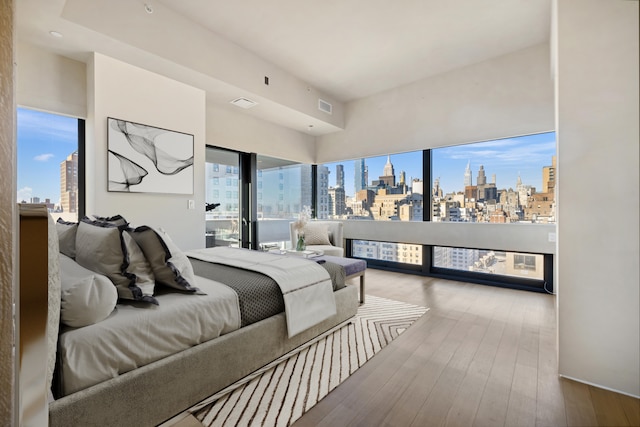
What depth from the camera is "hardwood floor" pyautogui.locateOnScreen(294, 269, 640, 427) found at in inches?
56.1

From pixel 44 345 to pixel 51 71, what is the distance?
3230 mm

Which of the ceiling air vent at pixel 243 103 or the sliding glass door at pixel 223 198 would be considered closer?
the ceiling air vent at pixel 243 103

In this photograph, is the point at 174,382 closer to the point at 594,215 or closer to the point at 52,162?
Answer: the point at 594,215

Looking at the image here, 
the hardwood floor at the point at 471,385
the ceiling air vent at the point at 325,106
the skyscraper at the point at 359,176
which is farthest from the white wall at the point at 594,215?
the skyscraper at the point at 359,176

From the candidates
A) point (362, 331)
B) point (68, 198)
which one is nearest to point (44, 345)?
point (362, 331)

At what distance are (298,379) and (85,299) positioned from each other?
1.20 m

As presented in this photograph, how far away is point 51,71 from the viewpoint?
280 centimetres

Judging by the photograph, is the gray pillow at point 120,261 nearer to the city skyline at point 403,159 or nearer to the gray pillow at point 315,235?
the city skyline at point 403,159

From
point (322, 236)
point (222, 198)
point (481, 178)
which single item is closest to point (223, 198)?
point (222, 198)

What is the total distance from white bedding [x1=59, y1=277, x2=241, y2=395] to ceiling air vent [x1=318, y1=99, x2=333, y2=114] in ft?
12.6

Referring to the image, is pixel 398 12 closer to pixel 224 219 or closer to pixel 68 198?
pixel 224 219

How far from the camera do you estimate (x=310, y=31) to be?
3.24m

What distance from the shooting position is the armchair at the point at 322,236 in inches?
171

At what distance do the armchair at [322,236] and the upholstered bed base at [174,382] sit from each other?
2.41 metres
